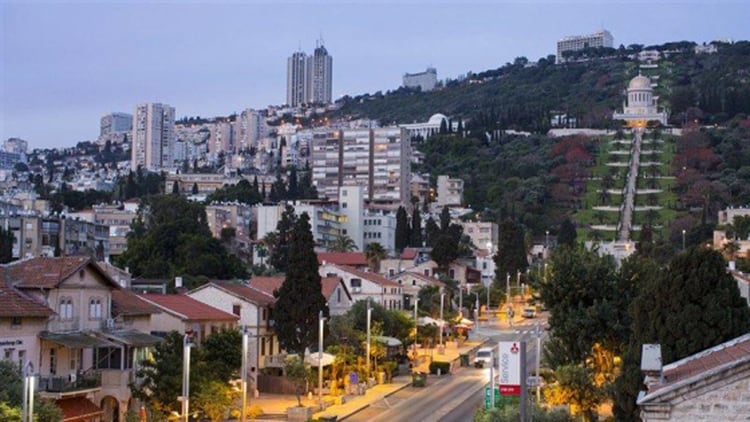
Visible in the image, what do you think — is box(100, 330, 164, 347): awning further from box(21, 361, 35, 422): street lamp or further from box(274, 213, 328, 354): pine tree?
box(21, 361, 35, 422): street lamp

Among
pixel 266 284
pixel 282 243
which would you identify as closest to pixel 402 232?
pixel 282 243

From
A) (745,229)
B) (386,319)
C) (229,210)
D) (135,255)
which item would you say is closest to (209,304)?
(386,319)

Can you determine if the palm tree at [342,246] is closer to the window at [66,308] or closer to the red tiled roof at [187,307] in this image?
the red tiled roof at [187,307]

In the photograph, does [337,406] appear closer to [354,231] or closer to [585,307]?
[585,307]

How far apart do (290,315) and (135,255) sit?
2374 inches

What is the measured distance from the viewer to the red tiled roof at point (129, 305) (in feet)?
181

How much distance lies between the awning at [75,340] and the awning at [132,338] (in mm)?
807

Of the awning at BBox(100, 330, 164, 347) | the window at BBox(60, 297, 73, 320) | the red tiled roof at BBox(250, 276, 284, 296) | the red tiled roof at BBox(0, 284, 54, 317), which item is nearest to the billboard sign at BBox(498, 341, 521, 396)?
the red tiled roof at BBox(0, 284, 54, 317)

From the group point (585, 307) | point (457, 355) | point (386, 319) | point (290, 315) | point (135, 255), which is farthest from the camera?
point (135, 255)

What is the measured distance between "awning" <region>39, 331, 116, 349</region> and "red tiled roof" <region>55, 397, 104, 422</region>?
1.96 metres

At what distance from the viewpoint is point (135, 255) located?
12575cm

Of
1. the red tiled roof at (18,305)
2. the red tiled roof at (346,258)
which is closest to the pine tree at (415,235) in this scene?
the red tiled roof at (346,258)

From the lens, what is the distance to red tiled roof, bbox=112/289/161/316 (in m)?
55.3

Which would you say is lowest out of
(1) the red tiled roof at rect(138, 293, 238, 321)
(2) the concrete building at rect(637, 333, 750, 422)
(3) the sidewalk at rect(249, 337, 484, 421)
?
(3) the sidewalk at rect(249, 337, 484, 421)
